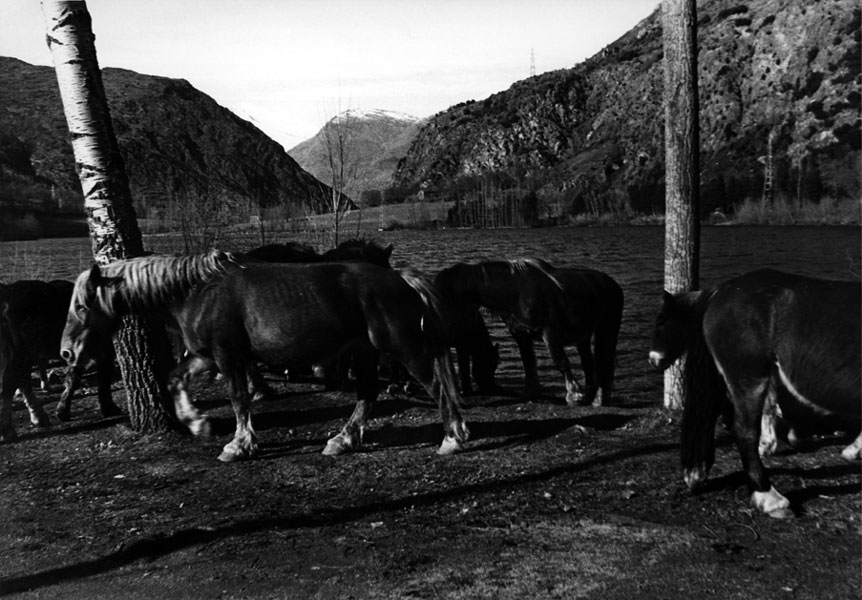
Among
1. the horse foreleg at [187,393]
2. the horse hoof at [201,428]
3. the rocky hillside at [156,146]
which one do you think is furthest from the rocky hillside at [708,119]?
the rocky hillside at [156,146]

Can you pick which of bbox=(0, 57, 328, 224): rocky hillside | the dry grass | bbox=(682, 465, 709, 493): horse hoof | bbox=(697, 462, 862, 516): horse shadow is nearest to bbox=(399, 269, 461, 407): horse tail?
bbox=(682, 465, 709, 493): horse hoof

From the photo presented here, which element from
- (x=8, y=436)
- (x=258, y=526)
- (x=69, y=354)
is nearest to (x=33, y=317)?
(x=8, y=436)

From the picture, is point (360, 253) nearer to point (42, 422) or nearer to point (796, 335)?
point (42, 422)

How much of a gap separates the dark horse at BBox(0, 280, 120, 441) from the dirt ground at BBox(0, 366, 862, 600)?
33.7 inches

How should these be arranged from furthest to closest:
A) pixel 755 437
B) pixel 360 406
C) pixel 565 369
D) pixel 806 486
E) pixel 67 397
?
pixel 565 369
pixel 67 397
pixel 360 406
pixel 806 486
pixel 755 437

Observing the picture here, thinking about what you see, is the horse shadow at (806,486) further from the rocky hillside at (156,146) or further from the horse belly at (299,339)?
the rocky hillside at (156,146)

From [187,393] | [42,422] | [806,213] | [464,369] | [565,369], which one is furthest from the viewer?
[806,213]

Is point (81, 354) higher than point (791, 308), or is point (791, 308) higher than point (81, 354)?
point (791, 308)

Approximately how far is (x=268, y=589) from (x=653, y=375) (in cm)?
1052

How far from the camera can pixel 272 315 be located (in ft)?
21.3

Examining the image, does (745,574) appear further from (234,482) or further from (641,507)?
(234,482)

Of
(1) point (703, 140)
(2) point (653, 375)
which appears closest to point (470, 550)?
(2) point (653, 375)

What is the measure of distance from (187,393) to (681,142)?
18.7 feet

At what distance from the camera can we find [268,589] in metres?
4.09
